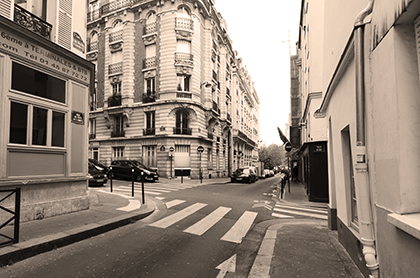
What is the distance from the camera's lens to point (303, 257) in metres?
→ 4.42

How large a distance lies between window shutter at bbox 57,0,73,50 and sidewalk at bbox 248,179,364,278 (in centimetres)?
792

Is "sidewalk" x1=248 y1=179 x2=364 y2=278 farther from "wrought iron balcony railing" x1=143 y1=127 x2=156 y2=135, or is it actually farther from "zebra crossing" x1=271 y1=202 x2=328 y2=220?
"wrought iron balcony railing" x1=143 y1=127 x2=156 y2=135

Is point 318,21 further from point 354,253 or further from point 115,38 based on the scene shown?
point 115,38

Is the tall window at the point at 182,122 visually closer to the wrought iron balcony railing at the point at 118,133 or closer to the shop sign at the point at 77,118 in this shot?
the wrought iron balcony railing at the point at 118,133

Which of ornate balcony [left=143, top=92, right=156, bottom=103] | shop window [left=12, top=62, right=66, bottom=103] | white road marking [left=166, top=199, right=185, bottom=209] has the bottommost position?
white road marking [left=166, top=199, right=185, bottom=209]

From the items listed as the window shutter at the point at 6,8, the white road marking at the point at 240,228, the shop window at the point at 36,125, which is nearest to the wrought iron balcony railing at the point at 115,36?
the window shutter at the point at 6,8

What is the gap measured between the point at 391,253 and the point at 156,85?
85.6ft

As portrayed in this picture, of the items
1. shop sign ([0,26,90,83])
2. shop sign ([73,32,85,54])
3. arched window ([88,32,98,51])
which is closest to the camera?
shop sign ([0,26,90,83])

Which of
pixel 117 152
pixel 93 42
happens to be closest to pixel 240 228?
pixel 117 152

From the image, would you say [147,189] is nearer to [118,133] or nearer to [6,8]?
[6,8]

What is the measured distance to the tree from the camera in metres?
77.0

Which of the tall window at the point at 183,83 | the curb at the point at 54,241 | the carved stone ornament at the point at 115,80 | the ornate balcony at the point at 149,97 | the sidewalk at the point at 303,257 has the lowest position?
the sidewalk at the point at 303,257

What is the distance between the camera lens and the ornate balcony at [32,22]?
665 cm

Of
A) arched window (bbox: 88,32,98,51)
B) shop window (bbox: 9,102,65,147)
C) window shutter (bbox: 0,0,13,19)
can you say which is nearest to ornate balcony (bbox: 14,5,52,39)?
window shutter (bbox: 0,0,13,19)
